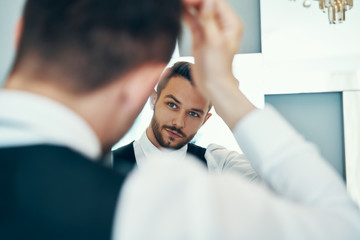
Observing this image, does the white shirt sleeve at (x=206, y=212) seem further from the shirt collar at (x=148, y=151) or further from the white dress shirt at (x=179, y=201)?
the shirt collar at (x=148, y=151)

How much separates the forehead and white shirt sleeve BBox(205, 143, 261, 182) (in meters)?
0.22

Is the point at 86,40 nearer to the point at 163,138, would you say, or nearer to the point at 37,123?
the point at 37,123

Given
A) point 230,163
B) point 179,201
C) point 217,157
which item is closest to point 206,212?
point 179,201

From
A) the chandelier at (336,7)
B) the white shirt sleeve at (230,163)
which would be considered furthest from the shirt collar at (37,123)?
the chandelier at (336,7)

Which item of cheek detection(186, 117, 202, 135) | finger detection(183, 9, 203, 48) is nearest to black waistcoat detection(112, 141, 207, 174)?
cheek detection(186, 117, 202, 135)

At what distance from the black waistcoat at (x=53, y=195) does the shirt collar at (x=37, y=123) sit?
11 millimetres

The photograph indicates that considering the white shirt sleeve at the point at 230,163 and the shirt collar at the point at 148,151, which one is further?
the shirt collar at the point at 148,151

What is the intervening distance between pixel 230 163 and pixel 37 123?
1139 mm

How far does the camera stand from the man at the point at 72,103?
15.5 inches

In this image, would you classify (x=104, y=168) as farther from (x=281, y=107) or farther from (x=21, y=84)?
(x=281, y=107)

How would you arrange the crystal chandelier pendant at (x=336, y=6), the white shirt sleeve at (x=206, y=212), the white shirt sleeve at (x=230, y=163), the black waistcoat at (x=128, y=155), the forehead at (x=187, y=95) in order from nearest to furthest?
1. the white shirt sleeve at (x=206, y=212)
2. the white shirt sleeve at (x=230, y=163)
3. the forehead at (x=187, y=95)
4. the black waistcoat at (x=128, y=155)
5. the crystal chandelier pendant at (x=336, y=6)

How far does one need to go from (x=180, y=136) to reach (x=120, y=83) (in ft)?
4.54

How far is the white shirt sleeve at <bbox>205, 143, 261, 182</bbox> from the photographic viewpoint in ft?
4.52

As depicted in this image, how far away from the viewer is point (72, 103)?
0.47 m
